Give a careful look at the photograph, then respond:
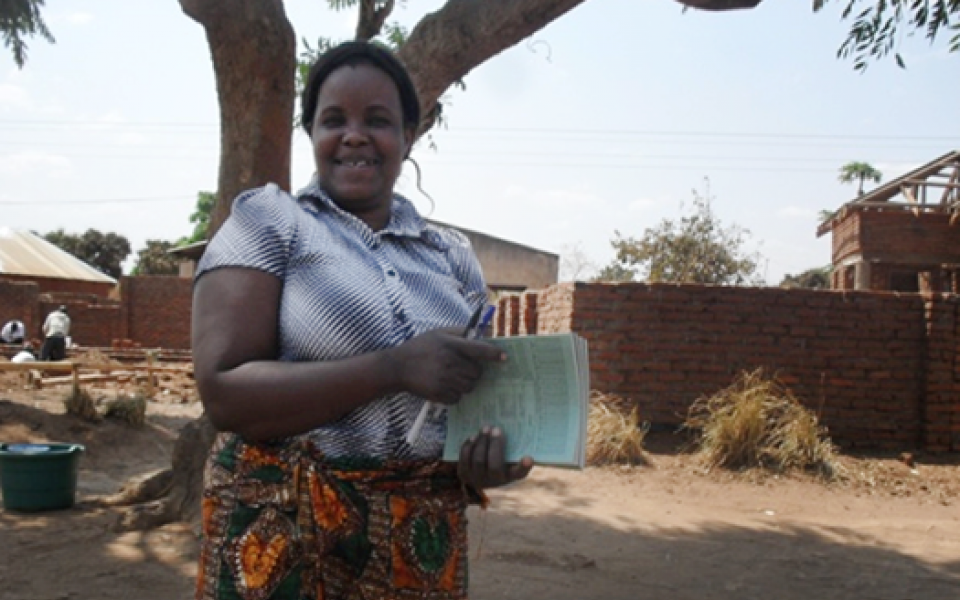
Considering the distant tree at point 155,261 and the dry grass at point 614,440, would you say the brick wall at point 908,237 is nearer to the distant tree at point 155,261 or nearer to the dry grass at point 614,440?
the dry grass at point 614,440

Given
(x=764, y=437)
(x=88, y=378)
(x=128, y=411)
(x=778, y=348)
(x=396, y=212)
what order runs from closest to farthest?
1. (x=396, y=212)
2. (x=764, y=437)
3. (x=778, y=348)
4. (x=128, y=411)
5. (x=88, y=378)

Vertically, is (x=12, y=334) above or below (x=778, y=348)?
below

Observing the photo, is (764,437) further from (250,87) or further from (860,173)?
(860,173)

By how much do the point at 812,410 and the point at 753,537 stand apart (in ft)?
10.0

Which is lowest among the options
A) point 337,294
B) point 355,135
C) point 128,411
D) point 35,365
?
point 128,411

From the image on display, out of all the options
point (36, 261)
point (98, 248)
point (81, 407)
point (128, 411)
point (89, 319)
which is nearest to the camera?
point (81, 407)

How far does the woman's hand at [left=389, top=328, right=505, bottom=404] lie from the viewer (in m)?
1.24

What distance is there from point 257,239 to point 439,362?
0.33 meters

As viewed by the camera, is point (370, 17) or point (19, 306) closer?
point (370, 17)

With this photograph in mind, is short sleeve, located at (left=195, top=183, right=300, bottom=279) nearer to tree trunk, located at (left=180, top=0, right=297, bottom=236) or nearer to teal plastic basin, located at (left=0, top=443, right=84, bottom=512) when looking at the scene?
tree trunk, located at (left=180, top=0, right=297, bottom=236)

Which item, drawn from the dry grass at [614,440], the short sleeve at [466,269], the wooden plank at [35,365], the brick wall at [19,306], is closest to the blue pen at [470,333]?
the short sleeve at [466,269]

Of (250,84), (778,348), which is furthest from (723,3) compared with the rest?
(778,348)

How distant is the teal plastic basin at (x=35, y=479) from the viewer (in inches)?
236

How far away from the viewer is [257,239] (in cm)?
134
